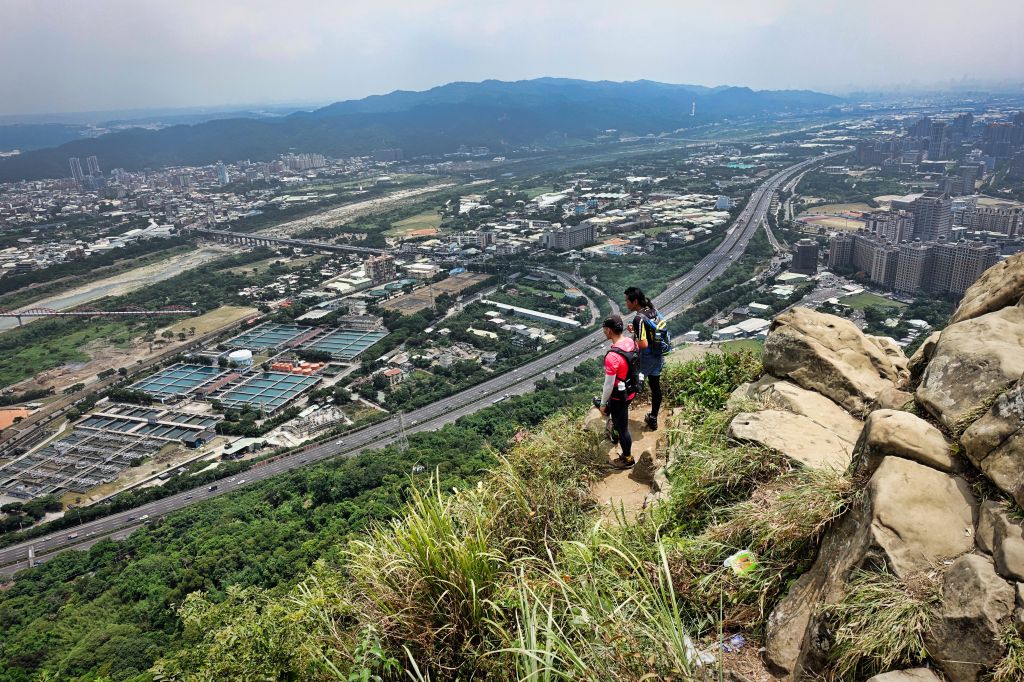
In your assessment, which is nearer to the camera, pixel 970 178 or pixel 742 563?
pixel 742 563

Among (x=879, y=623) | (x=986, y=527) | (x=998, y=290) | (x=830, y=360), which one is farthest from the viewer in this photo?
(x=830, y=360)

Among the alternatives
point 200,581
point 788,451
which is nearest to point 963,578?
point 788,451

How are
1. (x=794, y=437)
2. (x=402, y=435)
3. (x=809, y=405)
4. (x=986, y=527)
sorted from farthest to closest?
(x=402, y=435)
(x=809, y=405)
(x=794, y=437)
(x=986, y=527)

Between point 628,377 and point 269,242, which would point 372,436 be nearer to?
point 628,377

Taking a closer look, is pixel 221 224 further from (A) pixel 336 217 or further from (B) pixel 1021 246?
(B) pixel 1021 246

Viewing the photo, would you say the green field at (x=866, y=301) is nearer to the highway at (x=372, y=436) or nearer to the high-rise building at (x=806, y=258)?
the high-rise building at (x=806, y=258)

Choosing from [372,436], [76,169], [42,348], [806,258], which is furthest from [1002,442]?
[76,169]

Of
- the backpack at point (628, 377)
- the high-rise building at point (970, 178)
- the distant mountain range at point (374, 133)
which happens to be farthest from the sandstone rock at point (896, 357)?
the distant mountain range at point (374, 133)
